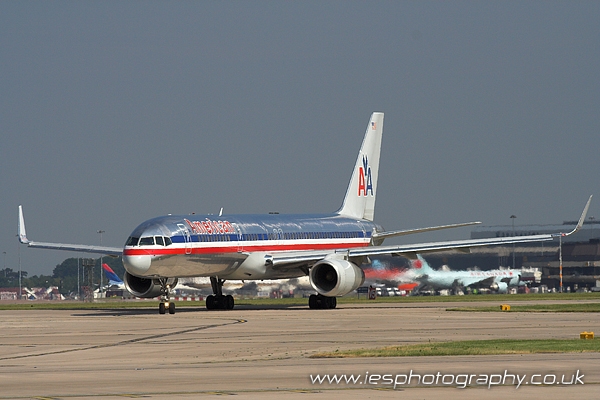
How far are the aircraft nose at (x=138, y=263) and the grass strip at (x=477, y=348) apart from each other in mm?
23503

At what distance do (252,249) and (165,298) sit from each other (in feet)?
18.7

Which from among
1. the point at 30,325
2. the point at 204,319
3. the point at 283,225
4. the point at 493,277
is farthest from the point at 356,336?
the point at 493,277

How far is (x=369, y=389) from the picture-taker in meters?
18.6

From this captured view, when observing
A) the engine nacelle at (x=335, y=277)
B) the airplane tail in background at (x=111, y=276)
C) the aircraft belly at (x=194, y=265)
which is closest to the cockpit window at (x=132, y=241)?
the aircraft belly at (x=194, y=265)

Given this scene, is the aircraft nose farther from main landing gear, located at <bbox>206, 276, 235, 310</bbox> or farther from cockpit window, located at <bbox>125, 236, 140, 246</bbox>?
main landing gear, located at <bbox>206, 276, 235, 310</bbox>

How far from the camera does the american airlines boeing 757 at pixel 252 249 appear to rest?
5050 cm

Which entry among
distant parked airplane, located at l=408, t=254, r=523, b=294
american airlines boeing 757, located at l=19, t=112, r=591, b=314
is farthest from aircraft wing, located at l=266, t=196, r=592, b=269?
distant parked airplane, located at l=408, t=254, r=523, b=294

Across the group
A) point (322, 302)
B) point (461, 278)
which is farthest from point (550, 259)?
point (322, 302)

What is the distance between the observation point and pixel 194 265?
5219cm

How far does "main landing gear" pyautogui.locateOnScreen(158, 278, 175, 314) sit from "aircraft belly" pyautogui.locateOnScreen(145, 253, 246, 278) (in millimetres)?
701

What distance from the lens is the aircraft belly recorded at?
50531mm

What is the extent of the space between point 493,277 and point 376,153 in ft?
173

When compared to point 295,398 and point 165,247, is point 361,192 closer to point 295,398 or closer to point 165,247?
point 165,247

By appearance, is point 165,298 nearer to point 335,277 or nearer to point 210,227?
point 210,227
